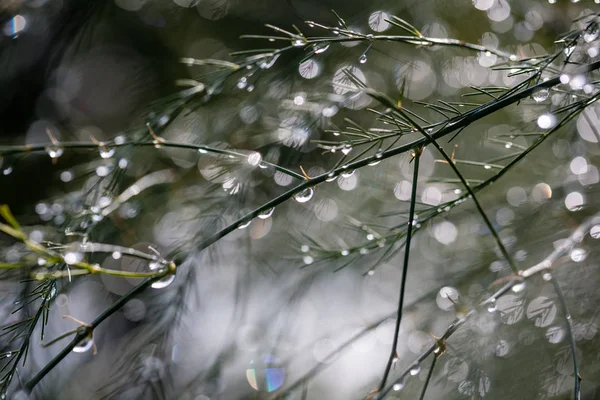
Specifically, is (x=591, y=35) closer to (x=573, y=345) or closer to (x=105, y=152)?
(x=573, y=345)

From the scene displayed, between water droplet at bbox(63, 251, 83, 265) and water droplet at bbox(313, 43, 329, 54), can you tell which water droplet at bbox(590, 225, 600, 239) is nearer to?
water droplet at bbox(313, 43, 329, 54)

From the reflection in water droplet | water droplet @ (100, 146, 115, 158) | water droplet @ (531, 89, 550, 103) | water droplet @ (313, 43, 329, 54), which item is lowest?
the reflection in water droplet

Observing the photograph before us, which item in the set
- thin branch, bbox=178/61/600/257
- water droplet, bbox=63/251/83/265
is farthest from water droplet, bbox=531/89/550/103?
water droplet, bbox=63/251/83/265

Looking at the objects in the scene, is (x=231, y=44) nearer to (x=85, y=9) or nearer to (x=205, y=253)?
(x=85, y=9)

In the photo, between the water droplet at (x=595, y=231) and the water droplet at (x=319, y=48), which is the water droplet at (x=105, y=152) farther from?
the water droplet at (x=595, y=231)

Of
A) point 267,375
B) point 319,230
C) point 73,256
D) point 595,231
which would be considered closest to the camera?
point 73,256

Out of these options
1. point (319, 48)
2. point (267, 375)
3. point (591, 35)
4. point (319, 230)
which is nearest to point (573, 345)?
point (591, 35)

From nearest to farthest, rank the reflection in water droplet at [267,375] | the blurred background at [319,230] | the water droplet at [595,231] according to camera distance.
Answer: the water droplet at [595,231] → the blurred background at [319,230] → the reflection in water droplet at [267,375]

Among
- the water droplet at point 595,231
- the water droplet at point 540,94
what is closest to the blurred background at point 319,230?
the water droplet at point 595,231

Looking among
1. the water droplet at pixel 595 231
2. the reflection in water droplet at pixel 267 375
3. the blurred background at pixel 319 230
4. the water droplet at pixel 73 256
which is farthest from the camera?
the reflection in water droplet at pixel 267 375
